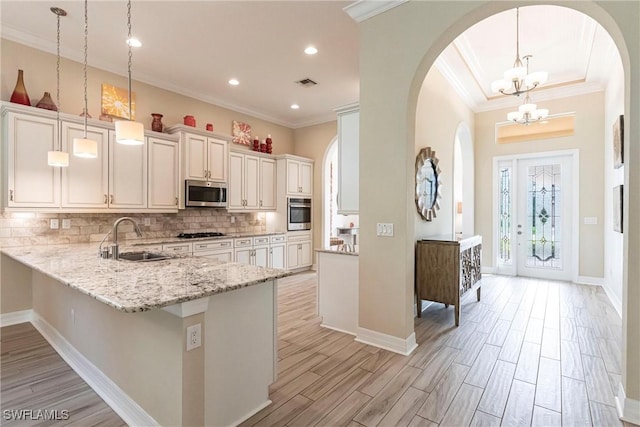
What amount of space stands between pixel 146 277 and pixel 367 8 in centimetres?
291

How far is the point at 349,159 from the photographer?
3.43 m

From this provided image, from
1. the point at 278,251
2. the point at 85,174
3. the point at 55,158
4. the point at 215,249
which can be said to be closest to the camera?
the point at 55,158

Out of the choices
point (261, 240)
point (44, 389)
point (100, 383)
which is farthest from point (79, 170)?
point (261, 240)

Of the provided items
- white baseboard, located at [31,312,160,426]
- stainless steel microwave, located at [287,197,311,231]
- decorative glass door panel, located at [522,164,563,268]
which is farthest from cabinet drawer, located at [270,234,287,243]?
decorative glass door panel, located at [522,164,563,268]

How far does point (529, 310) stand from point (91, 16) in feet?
19.4

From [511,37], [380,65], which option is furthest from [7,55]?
[511,37]

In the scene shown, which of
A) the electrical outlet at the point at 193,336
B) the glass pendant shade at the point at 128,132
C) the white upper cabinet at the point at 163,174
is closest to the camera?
the electrical outlet at the point at 193,336

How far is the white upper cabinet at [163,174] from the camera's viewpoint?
4.23 m

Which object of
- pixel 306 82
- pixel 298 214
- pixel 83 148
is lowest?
pixel 298 214

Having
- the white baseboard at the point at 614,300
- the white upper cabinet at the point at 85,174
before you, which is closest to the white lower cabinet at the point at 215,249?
the white upper cabinet at the point at 85,174

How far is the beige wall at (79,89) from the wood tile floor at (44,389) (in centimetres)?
272

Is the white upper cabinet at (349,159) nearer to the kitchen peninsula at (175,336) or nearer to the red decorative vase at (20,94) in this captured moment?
the kitchen peninsula at (175,336)

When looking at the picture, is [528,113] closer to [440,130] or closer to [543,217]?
[440,130]

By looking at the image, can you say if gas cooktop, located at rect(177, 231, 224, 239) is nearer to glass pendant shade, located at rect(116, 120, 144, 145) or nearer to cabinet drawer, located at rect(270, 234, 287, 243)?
cabinet drawer, located at rect(270, 234, 287, 243)
